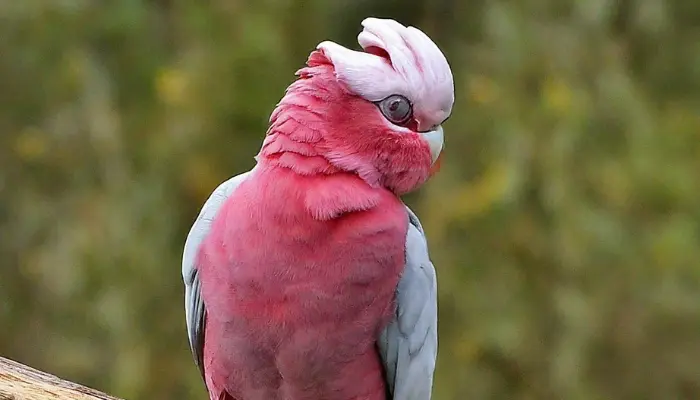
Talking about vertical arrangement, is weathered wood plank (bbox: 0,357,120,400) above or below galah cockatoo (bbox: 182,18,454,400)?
below

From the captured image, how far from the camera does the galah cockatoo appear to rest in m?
1.17

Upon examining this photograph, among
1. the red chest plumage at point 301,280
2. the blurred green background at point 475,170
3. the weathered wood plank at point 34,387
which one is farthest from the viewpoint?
the blurred green background at point 475,170

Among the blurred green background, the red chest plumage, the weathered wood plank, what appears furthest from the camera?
the blurred green background

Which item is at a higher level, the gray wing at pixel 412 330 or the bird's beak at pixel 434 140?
the bird's beak at pixel 434 140

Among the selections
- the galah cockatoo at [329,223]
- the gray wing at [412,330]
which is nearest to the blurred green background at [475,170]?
the gray wing at [412,330]

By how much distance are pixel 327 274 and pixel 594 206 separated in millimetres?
1146

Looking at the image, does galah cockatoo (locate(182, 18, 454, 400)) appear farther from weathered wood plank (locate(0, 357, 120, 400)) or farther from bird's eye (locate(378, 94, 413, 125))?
weathered wood plank (locate(0, 357, 120, 400))

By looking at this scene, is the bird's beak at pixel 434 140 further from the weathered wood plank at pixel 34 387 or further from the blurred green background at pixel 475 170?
the blurred green background at pixel 475 170

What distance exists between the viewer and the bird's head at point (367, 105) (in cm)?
117

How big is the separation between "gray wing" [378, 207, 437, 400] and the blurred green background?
0.78 meters

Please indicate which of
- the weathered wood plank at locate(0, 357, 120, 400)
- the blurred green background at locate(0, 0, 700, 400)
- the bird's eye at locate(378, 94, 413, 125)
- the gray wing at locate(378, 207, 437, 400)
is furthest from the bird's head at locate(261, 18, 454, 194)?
the blurred green background at locate(0, 0, 700, 400)

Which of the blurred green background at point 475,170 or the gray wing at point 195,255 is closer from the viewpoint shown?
the gray wing at point 195,255

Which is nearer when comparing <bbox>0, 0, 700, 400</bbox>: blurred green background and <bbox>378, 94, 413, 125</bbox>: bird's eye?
<bbox>378, 94, 413, 125</bbox>: bird's eye

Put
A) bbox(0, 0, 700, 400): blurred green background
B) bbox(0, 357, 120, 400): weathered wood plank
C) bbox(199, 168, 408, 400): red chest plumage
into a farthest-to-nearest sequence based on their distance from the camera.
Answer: bbox(0, 0, 700, 400): blurred green background
bbox(0, 357, 120, 400): weathered wood plank
bbox(199, 168, 408, 400): red chest plumage
